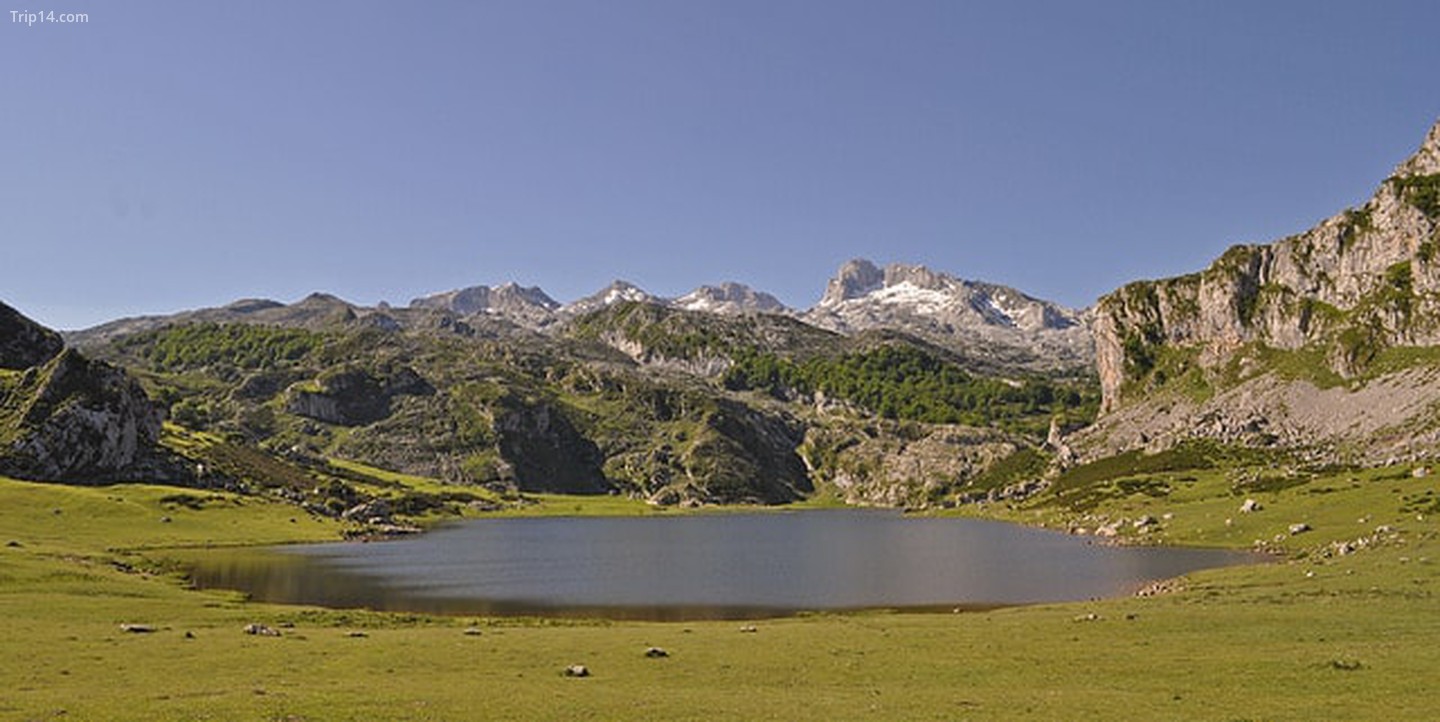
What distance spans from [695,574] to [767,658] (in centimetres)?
6826

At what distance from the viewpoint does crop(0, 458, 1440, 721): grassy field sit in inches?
1308

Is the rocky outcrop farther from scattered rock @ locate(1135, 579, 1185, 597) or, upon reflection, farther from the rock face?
scattered rock @ locate(1135, 579, 1185, 597)

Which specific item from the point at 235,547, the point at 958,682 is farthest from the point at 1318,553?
the point at 235,547

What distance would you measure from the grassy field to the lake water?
11293mm

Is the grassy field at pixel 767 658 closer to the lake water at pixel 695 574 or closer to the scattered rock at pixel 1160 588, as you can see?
the scattered rock at pixel 1160 588

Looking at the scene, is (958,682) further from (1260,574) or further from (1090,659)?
(1260,574)

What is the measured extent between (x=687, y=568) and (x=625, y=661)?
3031 inches

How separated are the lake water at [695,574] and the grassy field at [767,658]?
37.1 ft

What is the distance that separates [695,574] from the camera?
114000 millimetres

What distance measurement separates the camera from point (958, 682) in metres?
39.8

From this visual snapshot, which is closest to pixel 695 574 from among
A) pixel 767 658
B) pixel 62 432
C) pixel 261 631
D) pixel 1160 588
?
pixel 1160 588

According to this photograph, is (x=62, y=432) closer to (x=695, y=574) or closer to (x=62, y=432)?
(x=62, y=432)

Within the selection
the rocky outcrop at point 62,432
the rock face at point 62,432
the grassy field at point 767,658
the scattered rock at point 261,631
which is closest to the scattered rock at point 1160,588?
the grassy field at point 767,658

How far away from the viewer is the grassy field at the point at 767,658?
1308 inches
